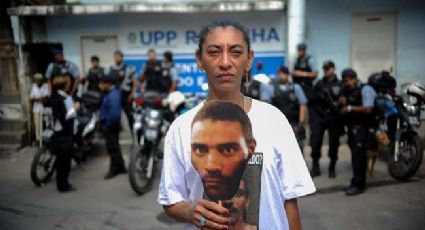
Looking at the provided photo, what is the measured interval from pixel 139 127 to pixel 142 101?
15.9 inches

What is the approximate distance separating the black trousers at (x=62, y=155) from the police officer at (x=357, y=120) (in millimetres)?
3656

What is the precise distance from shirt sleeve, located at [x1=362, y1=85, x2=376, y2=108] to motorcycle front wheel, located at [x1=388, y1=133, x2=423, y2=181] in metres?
0.76

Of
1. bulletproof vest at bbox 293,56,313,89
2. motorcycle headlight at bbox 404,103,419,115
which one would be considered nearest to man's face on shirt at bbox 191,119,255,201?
motorcycle headlight at bbox 404,103,419,115

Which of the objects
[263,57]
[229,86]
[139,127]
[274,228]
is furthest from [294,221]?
[263,57]

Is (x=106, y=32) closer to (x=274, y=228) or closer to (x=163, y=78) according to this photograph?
(x=163, y=78)

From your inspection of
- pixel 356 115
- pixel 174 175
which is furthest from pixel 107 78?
pixel 174 175

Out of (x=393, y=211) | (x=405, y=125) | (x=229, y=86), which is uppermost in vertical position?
(x=229, y=86)

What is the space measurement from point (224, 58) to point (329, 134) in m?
4.83

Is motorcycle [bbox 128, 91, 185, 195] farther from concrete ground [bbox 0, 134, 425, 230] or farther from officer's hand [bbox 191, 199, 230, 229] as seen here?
officer's hand [bbox 191, 199, 230, 229]

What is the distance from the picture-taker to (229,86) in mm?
1771

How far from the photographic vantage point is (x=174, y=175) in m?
1.82

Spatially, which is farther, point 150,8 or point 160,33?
point 160,33

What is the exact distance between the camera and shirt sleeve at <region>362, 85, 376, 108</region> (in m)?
5.58

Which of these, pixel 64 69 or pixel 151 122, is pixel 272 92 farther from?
pixel 64 69
